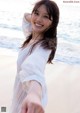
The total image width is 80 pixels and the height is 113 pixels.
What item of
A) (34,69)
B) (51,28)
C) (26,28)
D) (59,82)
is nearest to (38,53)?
(34,69)

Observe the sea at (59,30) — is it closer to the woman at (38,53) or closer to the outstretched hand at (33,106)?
the woman at (38,53)

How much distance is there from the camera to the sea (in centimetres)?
207

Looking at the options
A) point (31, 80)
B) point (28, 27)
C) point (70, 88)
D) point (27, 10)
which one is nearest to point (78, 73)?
point (70, 88)

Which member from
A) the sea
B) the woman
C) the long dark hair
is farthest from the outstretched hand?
the sea

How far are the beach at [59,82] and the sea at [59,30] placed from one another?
0.07 meters

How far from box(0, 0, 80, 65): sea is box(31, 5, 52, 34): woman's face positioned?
42.2 inches

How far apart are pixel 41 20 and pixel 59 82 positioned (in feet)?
4.17

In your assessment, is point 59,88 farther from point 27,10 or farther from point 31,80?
point 31,80

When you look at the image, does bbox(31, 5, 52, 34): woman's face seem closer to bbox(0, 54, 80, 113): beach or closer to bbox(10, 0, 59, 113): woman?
bbox(10, 0, 59, 113): woman

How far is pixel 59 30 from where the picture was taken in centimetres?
207

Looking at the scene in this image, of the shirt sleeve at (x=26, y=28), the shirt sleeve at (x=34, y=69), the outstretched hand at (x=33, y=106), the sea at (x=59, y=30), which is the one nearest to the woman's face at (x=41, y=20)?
the shirt sleeve at (x=34, y=69)

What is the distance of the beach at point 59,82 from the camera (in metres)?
2.17

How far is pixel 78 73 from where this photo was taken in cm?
216

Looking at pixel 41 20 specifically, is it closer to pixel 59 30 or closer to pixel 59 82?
pixel 59 30
